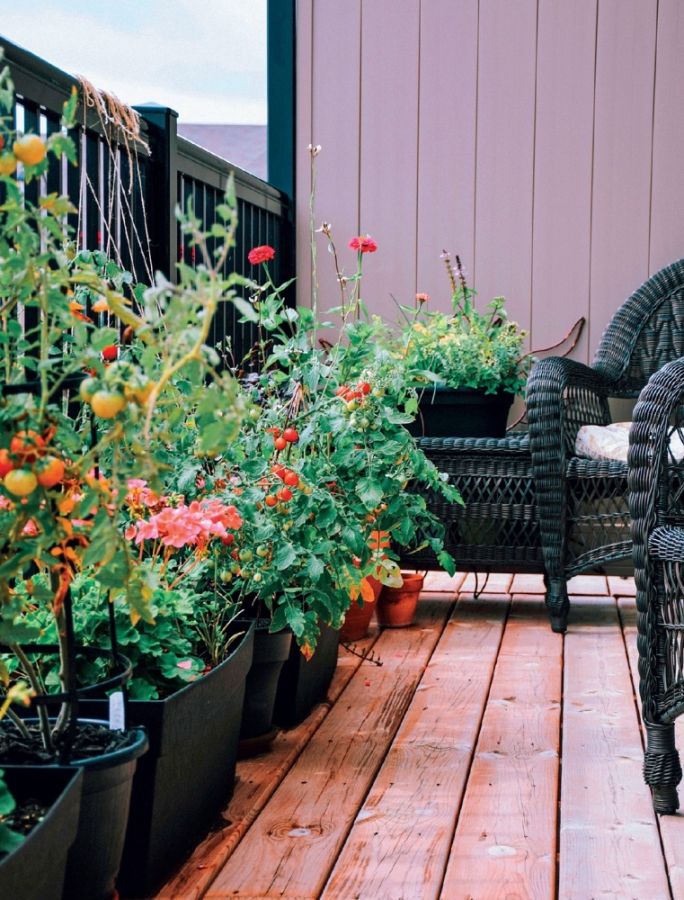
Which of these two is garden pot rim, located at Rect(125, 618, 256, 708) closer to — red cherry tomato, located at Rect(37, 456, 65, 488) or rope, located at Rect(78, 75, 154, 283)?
red cherry tomato, located at Rect(37, 456, 65, 488)

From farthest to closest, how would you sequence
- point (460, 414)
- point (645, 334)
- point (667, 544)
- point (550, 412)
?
1. point (645, 334)
2. point (460, 414)
3. point (550, 412)
4. point (667, 544)

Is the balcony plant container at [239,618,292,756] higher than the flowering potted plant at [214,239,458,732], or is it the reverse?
the flowering potted plant at [214,239,458,732]

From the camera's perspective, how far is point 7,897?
0.94m

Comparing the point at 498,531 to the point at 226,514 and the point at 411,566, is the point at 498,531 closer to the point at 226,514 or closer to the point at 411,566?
the point at 411,566

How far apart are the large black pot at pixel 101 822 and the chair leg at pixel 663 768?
846mm

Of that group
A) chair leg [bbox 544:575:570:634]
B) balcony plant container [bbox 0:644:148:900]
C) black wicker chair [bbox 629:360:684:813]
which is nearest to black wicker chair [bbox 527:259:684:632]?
chair leg [bbox 544:575:570:634]

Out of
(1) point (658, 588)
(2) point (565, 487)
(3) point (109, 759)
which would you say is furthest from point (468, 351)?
(3) point (109, 759)

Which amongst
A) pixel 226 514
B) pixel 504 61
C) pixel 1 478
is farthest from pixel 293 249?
pixel 1 478

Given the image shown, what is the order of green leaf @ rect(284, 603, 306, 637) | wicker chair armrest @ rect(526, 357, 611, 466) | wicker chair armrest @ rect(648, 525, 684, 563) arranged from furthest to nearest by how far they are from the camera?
wicker chair armrest @ rect(526, 357, 611, 466)
green leaf @ rect(284, 603, 306, 637)
wicker chair armrest @ rect(648, 525, 684, 563)

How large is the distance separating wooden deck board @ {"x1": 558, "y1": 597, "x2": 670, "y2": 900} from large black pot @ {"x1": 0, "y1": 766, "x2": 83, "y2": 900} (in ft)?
2.26

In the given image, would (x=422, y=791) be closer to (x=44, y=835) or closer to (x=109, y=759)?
(x=109, y=759)

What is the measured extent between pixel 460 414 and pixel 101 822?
7.35ft

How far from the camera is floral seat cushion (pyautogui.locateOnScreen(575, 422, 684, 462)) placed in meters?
2.97

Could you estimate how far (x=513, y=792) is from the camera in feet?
5.87
